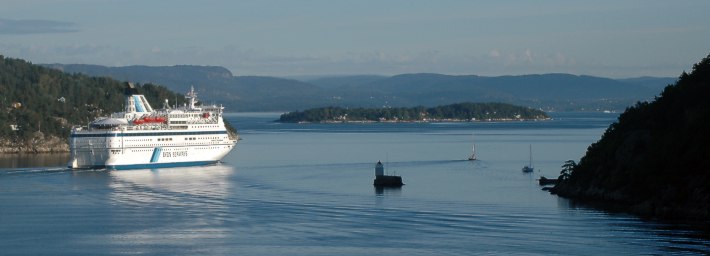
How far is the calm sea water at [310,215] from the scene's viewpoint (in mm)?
33844

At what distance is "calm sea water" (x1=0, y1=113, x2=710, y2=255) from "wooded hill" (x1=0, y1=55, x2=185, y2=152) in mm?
26722

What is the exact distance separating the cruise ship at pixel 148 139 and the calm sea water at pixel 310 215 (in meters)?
1.87

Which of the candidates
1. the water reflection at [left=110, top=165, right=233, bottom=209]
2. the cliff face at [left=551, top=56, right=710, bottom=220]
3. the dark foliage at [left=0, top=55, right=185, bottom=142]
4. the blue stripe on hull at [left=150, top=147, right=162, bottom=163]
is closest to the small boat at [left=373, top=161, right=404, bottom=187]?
the water reflection at [left=110, top=165, right=233, bottom=209]

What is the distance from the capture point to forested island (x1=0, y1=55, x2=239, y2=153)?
93.3 metres

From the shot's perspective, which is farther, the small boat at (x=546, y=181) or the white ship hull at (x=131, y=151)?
the white ship hull at (x=131, y=151)

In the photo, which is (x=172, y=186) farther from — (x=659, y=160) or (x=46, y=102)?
(x=46, y=102)

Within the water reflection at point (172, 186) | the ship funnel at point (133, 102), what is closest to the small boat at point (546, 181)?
the water reflection at point (172, 186)

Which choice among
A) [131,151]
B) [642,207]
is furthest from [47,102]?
[642,207]

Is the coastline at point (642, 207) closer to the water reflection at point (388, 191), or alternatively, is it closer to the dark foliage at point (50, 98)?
the water reflection at point (388, 191)

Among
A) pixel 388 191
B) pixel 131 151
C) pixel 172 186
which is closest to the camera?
pixel 388 191

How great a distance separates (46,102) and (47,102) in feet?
0.63

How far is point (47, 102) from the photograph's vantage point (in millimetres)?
105312

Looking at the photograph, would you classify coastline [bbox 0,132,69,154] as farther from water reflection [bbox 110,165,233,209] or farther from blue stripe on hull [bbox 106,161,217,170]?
water reflection [bbox 110,165,233,209]

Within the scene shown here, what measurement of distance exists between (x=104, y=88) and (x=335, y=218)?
265 ft
